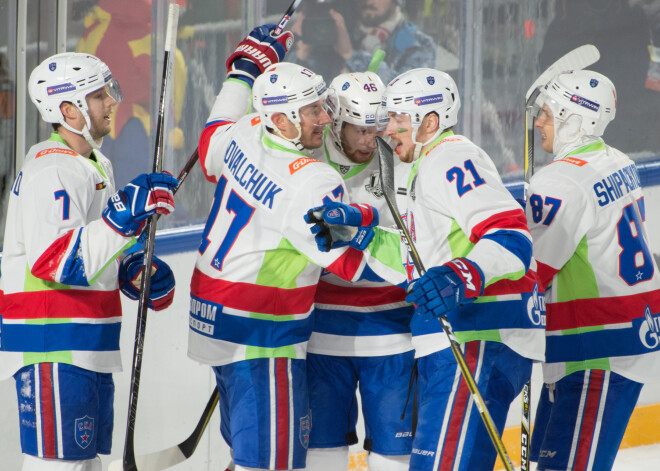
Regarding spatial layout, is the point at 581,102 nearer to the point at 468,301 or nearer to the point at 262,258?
the point at 468,301

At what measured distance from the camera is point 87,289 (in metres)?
2.98

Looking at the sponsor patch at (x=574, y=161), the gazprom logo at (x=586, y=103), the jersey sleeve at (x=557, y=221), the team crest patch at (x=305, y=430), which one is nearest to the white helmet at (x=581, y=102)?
the gazprom logo at (x=586, y=103)

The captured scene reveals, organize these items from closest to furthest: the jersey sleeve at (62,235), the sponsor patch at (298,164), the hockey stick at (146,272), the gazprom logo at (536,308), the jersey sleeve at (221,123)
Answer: the gazprom logo at (536,308) < the jersey sleeve at (62,235) < the sponsor patch at (298,164) < the hockey stick at (146,272) < the jersey sleeve at (221,123)

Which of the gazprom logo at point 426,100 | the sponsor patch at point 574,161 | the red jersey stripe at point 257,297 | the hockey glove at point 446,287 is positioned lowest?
the red jersey stripe at point 257,297

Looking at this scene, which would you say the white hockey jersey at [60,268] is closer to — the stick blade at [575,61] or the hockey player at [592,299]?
the hockey player at [592,299]

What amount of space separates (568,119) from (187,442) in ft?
5.60

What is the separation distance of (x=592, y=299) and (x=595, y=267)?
0.10 metres

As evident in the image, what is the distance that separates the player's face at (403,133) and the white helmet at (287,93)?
0.94ft

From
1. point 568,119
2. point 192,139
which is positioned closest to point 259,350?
point 568,119

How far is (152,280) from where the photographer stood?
10.5ft

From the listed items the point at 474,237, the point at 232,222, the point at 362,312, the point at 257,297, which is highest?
the point at 474,237

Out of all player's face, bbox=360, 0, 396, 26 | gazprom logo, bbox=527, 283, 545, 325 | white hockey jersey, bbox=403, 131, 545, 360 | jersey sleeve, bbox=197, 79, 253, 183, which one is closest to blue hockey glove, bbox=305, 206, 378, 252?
white hockey jersey, bbox=403, 131, 545, 360

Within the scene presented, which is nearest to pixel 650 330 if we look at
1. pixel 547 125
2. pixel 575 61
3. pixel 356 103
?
pixel 547 125

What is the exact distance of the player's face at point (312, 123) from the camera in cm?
301
